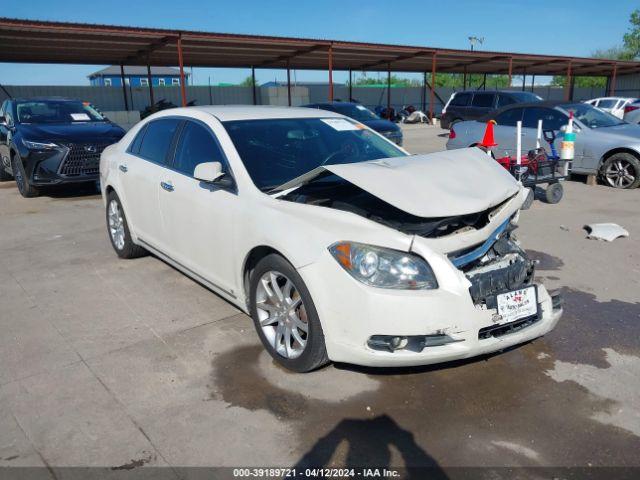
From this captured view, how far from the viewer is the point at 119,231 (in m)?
5.71

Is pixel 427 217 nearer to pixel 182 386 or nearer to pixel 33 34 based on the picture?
pixel 182 386

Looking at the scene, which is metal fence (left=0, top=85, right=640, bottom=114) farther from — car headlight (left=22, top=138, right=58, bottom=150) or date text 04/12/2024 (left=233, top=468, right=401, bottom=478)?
date text 04/12/2024 (left=233, top=468, right=401, bottom=478)

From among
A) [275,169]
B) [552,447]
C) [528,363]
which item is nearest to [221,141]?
[275,169]

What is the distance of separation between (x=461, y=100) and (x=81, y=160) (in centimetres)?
1549

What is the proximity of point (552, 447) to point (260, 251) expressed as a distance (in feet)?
6.47

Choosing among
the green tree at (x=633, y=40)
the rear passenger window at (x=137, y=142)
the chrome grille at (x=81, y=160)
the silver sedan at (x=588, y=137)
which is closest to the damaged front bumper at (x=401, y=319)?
the rear passenger window at (x=137, y=142)

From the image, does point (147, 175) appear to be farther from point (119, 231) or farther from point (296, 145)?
point (296, 145)

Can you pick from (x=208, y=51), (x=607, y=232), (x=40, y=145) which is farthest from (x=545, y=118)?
(x=208, y=51)

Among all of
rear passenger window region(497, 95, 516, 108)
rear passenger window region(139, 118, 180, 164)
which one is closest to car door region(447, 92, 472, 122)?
rear passenger window region(497, 95, 516, 108)

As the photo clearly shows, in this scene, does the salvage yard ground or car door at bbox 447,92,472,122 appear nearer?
the salvage yard ground

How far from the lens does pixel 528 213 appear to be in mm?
7863

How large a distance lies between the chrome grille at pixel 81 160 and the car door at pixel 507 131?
7509 mm

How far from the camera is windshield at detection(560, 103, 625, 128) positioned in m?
9.84

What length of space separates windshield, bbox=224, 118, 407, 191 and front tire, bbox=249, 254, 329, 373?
66cm
